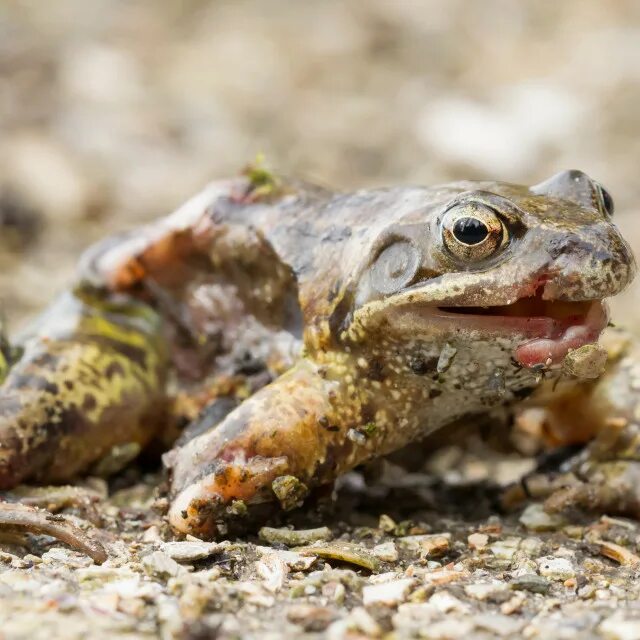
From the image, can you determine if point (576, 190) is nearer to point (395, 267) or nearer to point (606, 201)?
point (606, 201)

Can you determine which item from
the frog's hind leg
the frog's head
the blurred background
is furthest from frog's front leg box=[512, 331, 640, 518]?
the blurred background

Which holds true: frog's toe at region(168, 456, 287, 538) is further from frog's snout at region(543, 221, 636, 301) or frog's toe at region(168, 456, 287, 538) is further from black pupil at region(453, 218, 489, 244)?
frog's snout at region(543, 221, 636, 301)

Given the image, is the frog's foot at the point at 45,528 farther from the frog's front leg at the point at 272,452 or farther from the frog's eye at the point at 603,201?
the frog's eye at the point at 603,201

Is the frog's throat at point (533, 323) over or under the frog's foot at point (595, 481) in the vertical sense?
over

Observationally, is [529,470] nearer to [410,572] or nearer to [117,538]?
[410,572]

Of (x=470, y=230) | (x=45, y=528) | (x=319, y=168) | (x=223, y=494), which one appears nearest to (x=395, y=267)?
(x=470, y=230)

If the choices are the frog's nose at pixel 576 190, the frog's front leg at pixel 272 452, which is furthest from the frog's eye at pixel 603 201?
the frog's front leg at pixel 272 452

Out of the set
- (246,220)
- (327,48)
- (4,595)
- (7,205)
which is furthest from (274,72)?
(4,595)
